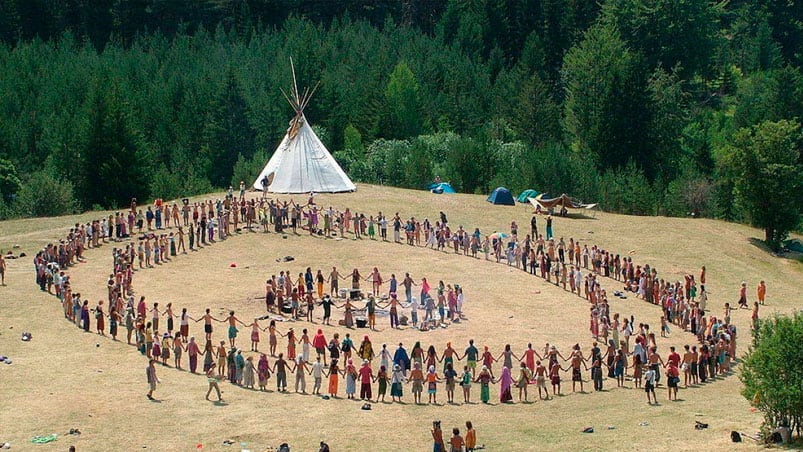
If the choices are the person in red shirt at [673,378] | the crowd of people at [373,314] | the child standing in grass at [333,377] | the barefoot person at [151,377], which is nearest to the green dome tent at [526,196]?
the crowd of people at [373,314]

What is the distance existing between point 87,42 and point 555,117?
1978 inches

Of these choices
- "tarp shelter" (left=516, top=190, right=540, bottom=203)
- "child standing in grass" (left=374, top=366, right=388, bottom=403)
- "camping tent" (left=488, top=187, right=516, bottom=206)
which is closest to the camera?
"child standing in grass" (left=374, top=366, right=388, bottom=403)

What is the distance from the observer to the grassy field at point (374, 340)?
1277 inches

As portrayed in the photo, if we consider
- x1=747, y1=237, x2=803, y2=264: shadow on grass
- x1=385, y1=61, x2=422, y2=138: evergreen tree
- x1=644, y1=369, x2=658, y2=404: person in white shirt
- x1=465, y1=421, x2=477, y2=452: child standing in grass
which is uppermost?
x1=385, y1=61, x2=422, y2=138: evergreen tree

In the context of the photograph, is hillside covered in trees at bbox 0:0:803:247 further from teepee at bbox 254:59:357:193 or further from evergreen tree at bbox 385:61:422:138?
teepee at bbox 254:59:357:193

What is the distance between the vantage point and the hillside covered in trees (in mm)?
73375

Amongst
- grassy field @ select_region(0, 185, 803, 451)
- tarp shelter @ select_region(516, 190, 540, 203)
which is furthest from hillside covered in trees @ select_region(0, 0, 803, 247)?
grassy field @ select_region(0, 185, 803, 451)

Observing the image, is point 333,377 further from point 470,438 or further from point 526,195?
point 526,195

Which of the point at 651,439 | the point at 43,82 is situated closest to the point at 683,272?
the point at 651,439

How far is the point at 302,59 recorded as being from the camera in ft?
323

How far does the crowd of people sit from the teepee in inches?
157

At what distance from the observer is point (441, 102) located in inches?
3967

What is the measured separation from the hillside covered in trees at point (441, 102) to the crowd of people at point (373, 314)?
14.7 m

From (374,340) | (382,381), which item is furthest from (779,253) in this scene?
(382,381)
